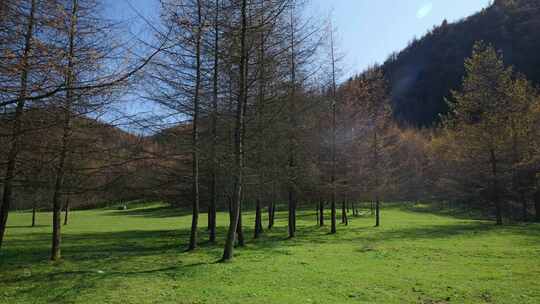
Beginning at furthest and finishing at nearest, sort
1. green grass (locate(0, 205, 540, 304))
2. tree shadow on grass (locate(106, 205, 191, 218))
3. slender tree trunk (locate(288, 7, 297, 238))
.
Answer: tree shadow on grass (locate(106, 205, 191, 218))
slender tree trunk (locate(288, 7, 297, 238))
green grass (locate(0, 205, 540, 304))

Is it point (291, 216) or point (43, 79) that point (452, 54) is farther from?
point (43, 79)

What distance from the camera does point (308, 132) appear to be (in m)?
17.2

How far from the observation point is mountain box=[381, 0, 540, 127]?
277ft

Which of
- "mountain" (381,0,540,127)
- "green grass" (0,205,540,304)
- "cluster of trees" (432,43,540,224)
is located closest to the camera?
"green grass" (0,205,540,304)

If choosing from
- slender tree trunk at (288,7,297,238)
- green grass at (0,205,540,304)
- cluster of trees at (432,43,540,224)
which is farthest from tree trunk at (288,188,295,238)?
cluster of trees at (432,43,540,224)

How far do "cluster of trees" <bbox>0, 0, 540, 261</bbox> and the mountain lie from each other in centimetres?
6196

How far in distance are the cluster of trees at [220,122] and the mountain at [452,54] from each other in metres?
62.0

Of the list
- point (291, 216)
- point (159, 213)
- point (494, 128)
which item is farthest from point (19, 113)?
point (159, 213)

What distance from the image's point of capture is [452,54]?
9962 centimetres

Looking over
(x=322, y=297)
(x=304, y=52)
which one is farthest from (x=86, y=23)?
(x=304, y=52)

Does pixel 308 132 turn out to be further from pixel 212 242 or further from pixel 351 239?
pixel 212 242

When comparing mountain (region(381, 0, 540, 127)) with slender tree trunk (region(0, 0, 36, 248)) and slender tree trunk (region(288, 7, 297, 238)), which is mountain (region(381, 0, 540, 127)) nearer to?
slender tree trunk (region(288, 7, 297, 238))

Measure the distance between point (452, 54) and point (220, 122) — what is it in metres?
104

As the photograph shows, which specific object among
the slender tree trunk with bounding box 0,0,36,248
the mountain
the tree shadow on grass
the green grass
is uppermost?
the mountain
